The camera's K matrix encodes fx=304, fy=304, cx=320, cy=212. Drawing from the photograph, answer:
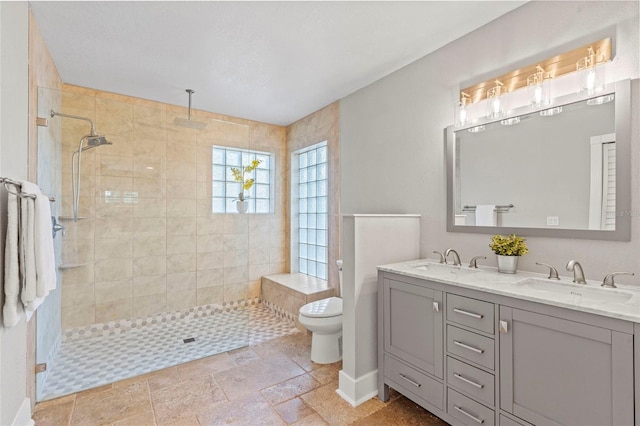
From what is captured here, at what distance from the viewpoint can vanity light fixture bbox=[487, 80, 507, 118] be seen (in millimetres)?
1964

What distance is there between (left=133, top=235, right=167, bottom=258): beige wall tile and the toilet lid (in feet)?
5.74

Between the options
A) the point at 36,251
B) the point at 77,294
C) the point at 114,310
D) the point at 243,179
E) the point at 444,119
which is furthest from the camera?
the point at 243,179

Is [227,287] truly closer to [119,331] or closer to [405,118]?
[119,331]

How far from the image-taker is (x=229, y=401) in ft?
6.75

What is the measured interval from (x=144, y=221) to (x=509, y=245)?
3.28 m

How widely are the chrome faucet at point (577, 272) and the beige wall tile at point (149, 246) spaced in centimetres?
347

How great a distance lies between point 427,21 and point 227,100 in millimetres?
2227

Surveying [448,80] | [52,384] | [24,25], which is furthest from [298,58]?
[52,384]

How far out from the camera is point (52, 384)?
225cm

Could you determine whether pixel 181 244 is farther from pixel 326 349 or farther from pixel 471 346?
pixel 471 346

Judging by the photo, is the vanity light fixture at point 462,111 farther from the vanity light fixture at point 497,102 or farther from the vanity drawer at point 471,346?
the vanity drawer at point 471,346

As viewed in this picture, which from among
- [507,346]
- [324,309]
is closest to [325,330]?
[324,309]

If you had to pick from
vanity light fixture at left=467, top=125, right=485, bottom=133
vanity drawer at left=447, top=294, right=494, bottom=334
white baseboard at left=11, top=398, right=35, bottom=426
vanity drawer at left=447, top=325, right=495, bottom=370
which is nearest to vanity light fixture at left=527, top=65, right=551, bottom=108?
vanity light fixture at left=467, top=125, right=485, bottom=133

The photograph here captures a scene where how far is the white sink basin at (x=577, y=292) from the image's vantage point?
133 centimetres
